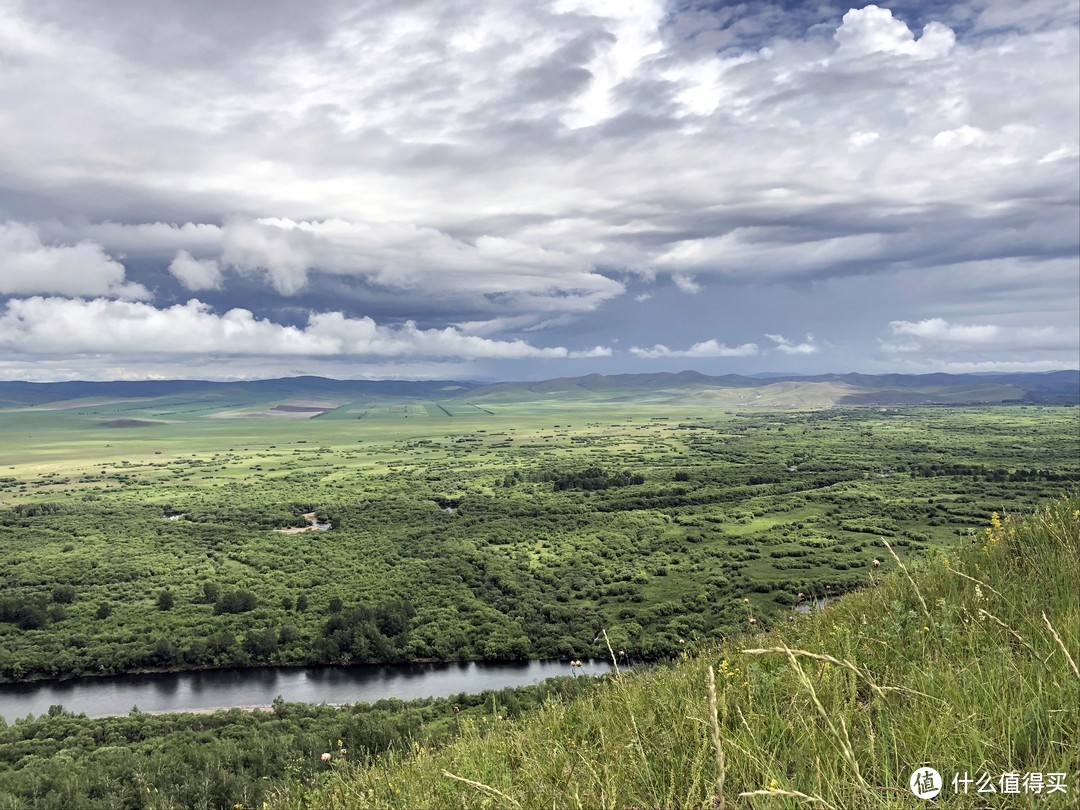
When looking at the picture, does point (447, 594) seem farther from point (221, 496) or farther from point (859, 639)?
point (221, 496)

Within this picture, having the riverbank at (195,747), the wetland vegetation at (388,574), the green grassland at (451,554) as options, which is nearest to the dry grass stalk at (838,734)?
the wetland vegetation at (388,574)

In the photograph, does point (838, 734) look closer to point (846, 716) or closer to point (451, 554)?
point (846, 716)

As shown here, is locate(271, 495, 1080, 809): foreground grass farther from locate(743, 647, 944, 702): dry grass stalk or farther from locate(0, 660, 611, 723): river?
locate(0, 660, 611, 723): river

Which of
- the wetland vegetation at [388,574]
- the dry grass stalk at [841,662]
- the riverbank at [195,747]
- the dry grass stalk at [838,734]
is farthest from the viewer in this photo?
the wetland vegetation at [388,574]

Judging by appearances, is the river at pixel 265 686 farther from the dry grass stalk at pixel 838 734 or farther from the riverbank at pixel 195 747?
the dry grass stalk at pixel 838 734

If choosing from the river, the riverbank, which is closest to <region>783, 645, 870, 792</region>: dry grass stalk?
the riverbank
